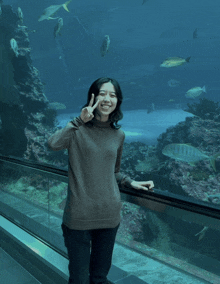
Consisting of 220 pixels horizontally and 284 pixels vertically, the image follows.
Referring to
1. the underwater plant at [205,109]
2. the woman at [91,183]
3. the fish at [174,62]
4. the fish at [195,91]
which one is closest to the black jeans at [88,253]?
the woman at [91,183]

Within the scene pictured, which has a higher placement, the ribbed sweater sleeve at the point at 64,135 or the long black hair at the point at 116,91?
the long black hair at the point at 116,91

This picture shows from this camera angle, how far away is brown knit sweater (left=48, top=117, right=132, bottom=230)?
3.25 feet

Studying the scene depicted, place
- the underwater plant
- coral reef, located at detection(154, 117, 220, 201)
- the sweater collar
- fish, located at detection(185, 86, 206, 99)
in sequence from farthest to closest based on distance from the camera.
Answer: the underwater plant < fish, located at detection(185, 86, 206, 99) < coral reef, located at detection(154, 117, 220, 201) < the sweater collar

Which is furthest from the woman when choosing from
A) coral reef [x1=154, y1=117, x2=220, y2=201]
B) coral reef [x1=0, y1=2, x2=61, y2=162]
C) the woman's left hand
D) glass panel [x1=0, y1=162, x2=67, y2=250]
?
coral reef [x1=0, y1=2, x2=61, y2=162]

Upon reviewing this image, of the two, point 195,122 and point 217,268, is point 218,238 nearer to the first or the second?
point 217,268

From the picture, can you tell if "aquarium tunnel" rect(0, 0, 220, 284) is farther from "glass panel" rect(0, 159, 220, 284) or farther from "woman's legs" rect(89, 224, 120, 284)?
"woman's legs" rect(89, 224, 120, 284)

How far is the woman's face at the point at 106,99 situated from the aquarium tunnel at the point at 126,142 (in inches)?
0.5

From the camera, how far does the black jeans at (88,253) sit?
1011 mm

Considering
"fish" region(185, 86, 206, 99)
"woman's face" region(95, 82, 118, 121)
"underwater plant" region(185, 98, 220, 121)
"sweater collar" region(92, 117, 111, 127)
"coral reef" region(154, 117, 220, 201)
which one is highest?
"fish" region(185, 86, 206, 99)

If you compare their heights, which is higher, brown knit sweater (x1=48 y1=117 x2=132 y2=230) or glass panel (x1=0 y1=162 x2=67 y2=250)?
brown knit sweater (x1=48 y1=117 x2=132 y2=230)

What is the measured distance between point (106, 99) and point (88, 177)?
0.33m

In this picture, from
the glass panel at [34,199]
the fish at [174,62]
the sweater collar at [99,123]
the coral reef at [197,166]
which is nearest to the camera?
the sweater collar at [99,123]

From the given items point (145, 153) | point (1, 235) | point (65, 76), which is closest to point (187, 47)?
point (65, 76)

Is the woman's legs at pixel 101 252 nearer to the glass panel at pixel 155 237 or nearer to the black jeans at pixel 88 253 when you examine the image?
the black jeans at pixel 88 253
